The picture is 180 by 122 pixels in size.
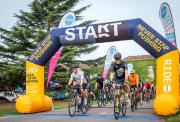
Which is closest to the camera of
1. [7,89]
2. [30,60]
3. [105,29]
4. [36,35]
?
[105,29]

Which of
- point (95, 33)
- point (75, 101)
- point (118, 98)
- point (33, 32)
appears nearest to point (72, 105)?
point (75, 101)

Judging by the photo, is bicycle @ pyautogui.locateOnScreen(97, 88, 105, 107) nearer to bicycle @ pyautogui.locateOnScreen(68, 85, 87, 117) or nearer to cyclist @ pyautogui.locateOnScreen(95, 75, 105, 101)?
cyclist @ pyautogui.locateOnScreen(95, 75, 105, 101)

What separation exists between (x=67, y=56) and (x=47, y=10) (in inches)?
235

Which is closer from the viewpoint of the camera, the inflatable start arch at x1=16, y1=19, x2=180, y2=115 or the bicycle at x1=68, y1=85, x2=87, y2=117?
the bicycle at x1=68, y1=85, x2=87, y2=117

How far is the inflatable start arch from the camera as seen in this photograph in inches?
505

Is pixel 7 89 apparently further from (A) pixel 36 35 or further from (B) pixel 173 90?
(B) pixel 173 90

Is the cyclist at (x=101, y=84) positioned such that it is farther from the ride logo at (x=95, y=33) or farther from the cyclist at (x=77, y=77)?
the cyclist at (x=77, y=77)

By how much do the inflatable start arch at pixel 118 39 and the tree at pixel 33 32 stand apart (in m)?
14.5

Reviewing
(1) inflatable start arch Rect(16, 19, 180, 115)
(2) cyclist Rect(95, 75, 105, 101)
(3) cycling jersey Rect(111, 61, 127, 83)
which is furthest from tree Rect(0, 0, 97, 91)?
(3) cycling jersey Rect(111, 61, 127, 83)

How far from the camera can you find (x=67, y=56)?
30500 mm

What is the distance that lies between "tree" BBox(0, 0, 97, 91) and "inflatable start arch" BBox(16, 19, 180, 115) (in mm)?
14473

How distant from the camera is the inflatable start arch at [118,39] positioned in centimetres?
1282

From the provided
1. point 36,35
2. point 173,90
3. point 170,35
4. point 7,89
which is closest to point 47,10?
point 36,35

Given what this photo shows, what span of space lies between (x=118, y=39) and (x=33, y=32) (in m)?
18.3
